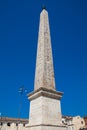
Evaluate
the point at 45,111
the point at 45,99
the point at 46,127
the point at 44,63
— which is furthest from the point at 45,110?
the point at 44,63

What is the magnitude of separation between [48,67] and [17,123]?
33.7m

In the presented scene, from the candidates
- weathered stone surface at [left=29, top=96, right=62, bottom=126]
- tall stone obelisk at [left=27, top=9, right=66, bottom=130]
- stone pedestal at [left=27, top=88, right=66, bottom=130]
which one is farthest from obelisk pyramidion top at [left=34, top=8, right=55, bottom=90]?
weathered stone surface at [left=29, top=96, right=62, bottom=126]

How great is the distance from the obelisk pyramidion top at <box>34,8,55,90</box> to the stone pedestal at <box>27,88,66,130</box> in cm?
53

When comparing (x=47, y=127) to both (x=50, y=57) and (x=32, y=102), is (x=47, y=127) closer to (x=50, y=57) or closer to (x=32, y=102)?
(x=32, y=102)

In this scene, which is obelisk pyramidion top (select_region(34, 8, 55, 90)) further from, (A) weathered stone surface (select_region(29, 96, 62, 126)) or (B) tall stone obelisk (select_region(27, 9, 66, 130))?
(A) weathered stone surface (select_region(29, 96, 62, 126))

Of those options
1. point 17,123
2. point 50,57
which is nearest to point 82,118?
point 17,123

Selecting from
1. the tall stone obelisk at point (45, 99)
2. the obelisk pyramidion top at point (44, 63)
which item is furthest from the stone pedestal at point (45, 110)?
the obelisk pyramidion top at point (44, 63)

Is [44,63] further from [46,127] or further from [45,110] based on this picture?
[46,127]

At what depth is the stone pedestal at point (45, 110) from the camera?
250 inches

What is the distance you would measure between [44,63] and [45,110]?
7.87ft

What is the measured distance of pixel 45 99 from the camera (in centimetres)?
675

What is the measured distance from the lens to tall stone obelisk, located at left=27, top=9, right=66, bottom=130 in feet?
21.2

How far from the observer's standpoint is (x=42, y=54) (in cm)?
838

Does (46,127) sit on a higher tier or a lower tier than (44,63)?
lower
